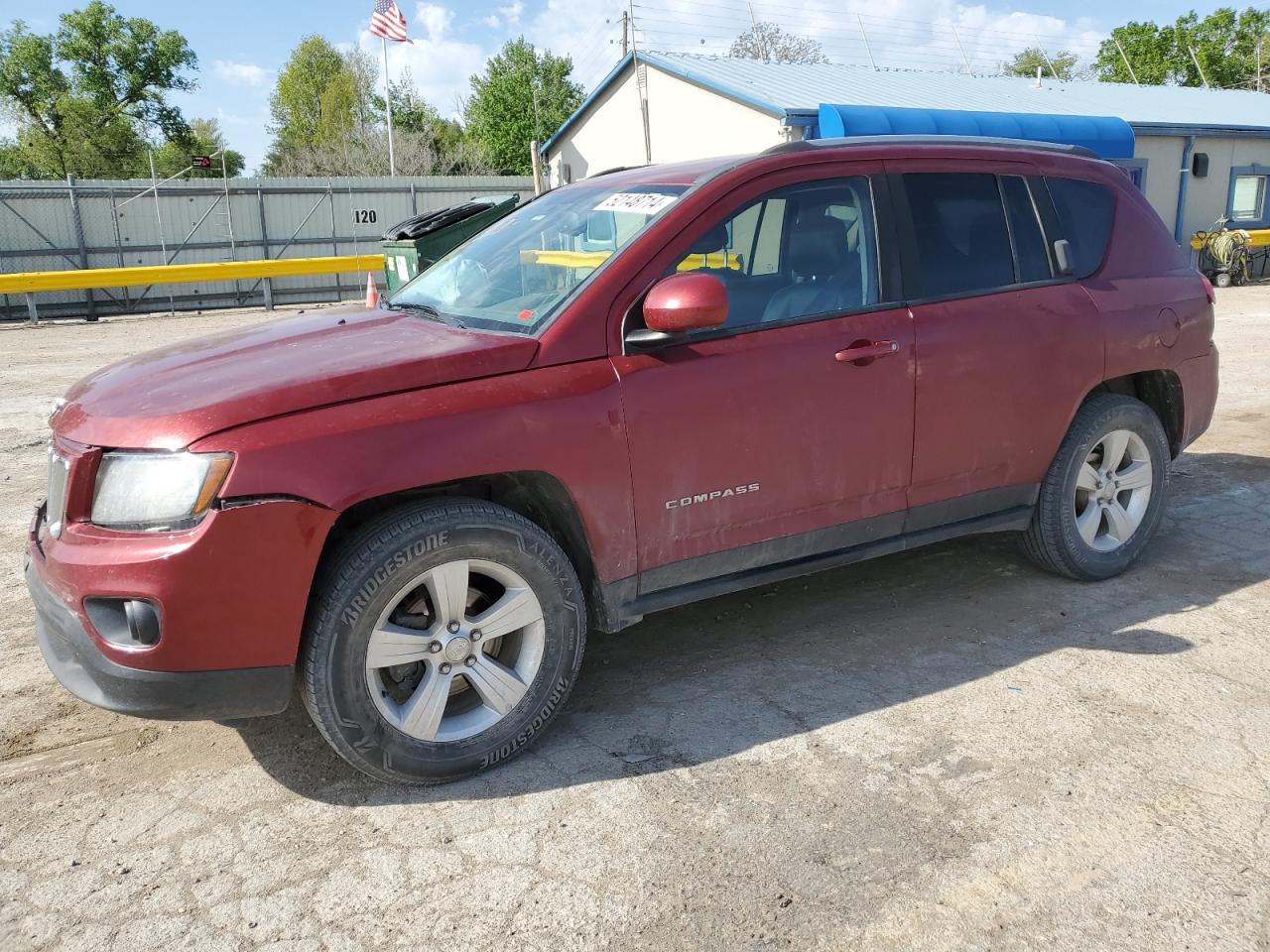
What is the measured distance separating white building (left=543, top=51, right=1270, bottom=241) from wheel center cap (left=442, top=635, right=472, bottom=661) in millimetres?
15726

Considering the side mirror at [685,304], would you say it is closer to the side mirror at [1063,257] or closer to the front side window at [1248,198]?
the side mirror at [1063,257]

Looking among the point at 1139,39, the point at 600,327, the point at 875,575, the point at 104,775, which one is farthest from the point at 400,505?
the point at 1139,39

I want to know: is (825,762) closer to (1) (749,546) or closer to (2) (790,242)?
(1) (749,546)

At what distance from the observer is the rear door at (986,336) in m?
3.91

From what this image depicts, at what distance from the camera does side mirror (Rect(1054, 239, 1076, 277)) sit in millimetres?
4324

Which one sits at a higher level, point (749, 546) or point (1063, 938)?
point (749, 546)

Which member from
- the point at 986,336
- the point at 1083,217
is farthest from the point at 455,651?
the point at 1083,217

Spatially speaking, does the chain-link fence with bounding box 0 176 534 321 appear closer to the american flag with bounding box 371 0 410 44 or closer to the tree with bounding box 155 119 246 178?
the american flag with bounding box 371 0 410 44

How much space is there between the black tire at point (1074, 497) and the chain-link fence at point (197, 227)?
59.9ft

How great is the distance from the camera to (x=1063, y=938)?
2.41m

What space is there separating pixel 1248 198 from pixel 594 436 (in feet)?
89.0

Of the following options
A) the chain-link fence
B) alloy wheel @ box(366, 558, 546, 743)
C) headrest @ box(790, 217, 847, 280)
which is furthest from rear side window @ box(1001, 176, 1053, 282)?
the chain-link fence

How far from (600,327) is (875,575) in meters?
2.24

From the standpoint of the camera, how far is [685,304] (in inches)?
124
